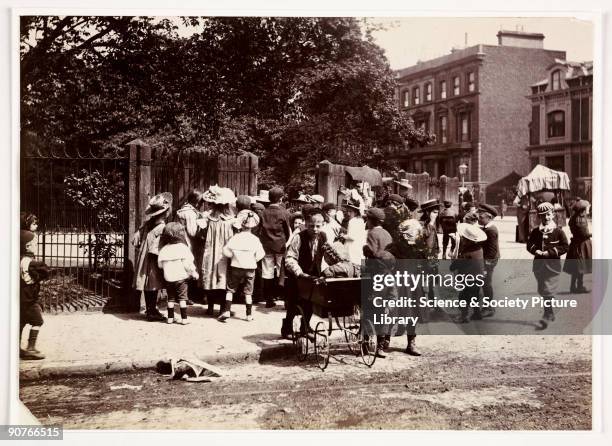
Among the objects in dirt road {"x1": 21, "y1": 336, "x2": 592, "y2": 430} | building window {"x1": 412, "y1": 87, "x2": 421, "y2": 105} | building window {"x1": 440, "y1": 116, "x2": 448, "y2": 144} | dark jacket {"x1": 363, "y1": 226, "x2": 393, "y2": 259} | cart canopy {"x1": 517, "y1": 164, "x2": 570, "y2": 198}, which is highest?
building window {"x1": 412, "y1": 87, "x2": 421, "y2": 105}

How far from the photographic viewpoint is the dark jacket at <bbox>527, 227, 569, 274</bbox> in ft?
17.3

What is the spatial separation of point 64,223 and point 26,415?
1.76m

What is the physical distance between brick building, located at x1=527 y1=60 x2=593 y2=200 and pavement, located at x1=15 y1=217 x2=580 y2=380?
92 cm

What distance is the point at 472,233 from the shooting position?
218 inches

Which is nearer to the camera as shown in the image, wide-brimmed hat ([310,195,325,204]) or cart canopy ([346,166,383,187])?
wide-brimmed hat ([310,195,325,204])

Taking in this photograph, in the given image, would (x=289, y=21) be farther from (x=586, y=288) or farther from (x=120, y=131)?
(x=586, y=288)

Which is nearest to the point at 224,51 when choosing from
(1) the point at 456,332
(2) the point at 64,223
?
(2) the point at 64,223

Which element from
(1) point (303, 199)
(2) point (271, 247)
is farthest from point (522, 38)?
(2) point (271, 247)

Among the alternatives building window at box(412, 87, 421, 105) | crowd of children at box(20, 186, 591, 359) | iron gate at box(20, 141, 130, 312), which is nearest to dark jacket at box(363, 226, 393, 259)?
crowd of children at box(20, 186, 591, 359)

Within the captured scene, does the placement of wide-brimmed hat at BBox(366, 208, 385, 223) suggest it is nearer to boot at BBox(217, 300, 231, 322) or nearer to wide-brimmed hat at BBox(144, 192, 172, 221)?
boot at BBox(217, 300, 231, 322)

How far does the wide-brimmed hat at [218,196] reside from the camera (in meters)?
5.98

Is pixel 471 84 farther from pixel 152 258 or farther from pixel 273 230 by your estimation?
pixel 152 258

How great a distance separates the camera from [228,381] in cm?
476

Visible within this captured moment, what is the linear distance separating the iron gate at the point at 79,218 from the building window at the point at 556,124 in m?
4.04
